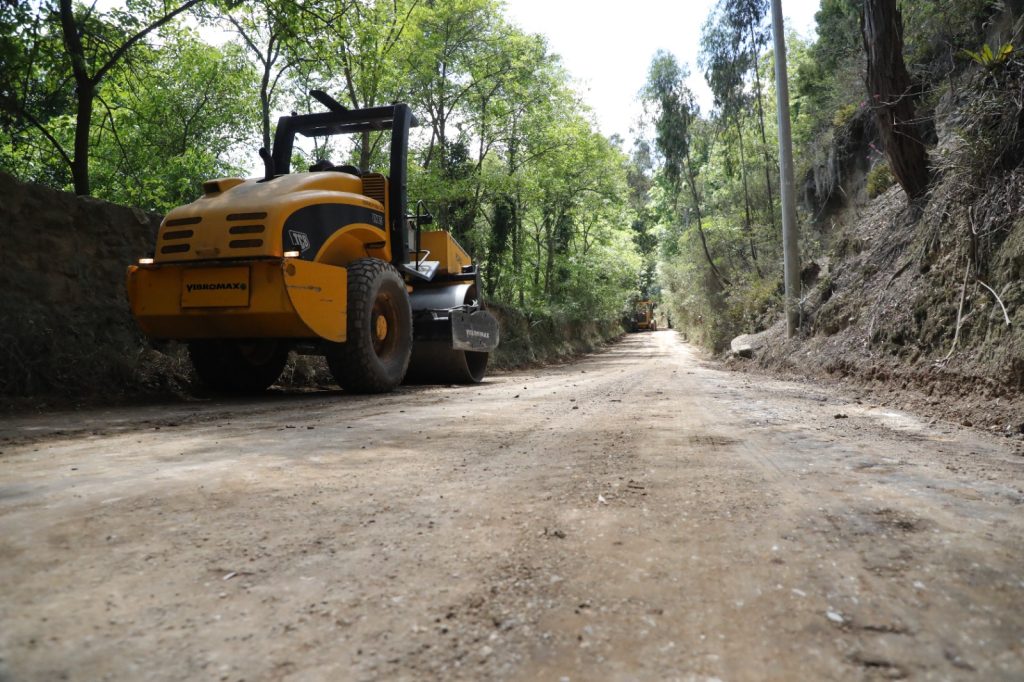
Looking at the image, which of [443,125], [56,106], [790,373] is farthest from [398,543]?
[443,125]

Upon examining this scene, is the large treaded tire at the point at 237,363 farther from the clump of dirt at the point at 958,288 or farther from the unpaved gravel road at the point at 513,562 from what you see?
the clump of dirt at the point at 958,288

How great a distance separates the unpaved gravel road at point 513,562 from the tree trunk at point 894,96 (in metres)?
6.17

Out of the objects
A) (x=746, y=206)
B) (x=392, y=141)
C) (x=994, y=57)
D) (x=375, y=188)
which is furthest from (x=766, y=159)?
(x=375, y=188)

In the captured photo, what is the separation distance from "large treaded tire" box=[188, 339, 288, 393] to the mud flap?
2418mm

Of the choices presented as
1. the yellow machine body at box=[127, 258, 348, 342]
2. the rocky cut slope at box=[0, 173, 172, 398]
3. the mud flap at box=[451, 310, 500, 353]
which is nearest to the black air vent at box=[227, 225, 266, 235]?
the yellow machine body at box=[127, 258, 348, 342]

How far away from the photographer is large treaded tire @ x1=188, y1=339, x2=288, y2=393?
7.48 meters

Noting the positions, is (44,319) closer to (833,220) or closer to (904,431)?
(904,431)

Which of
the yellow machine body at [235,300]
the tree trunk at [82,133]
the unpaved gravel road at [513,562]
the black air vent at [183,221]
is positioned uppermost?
the tree trunk at [82,133]

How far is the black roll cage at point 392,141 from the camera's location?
834cm

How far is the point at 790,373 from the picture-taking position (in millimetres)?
10180

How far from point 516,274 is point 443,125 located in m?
6.62

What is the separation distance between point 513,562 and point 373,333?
20.4 feet

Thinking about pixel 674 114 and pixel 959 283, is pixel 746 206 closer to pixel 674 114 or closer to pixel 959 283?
pixel 674 114

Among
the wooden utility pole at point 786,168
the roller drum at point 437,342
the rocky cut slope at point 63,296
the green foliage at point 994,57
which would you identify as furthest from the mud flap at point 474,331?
the green foliage at point 994,57
